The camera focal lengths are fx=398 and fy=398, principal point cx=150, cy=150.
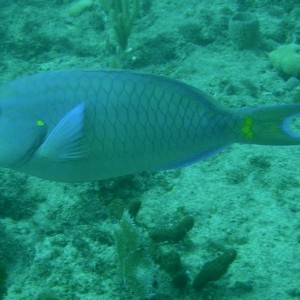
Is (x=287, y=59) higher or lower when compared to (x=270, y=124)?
lower

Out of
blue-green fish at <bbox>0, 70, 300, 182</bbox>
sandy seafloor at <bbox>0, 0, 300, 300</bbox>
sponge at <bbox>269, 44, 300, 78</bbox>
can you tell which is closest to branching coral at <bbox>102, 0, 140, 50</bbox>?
sandy seafloor at <bbox>0, 0, 300, 300</bbox>

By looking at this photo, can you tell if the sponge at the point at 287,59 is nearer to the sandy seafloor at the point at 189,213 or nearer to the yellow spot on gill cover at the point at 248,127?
the sandy seafloor at the point at 189,213

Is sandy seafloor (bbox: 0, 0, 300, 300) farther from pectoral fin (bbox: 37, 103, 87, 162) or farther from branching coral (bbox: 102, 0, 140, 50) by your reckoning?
pectoral fin (bbox: 37, 103, 87, 162)

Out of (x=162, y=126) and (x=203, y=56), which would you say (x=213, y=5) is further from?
(x=162, y=126)

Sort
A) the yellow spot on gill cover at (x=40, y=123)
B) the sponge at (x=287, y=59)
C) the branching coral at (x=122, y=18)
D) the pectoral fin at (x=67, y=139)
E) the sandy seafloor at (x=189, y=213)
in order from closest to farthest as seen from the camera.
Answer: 1. the pectoral fin at (x=67, y=139)
2. the yellow spot on gill cover at (x=40, y=123)
3. the sandy seafloor at (x=189, y=213)
4. the sponge at (x=287, y=59)
5. the branching coral at (x=122, y=18)

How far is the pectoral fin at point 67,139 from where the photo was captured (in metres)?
1.98

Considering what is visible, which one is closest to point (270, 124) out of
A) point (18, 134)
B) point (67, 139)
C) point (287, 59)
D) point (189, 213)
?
point (67, 139)

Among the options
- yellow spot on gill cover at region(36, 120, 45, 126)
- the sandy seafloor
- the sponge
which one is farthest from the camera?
the sponge

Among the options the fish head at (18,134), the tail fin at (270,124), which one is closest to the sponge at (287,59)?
the tail fin at (270,124)

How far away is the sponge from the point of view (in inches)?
210

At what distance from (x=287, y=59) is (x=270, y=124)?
12.1 ft

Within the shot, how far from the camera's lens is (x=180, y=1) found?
7.37 meters

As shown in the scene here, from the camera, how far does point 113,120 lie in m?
2.08

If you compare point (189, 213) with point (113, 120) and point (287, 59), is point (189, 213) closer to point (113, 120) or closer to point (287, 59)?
point (113, 120)
